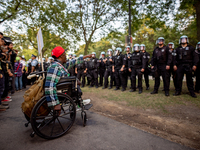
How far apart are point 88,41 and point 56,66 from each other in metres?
12.3

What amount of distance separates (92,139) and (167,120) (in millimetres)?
2074

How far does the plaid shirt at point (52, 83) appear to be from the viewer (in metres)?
2.52

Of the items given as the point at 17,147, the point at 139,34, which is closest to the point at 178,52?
the point at 17,147

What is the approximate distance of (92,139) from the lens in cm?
260

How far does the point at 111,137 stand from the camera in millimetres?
2641

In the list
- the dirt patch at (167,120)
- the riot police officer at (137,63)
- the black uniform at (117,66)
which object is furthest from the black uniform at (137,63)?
the dirt patch at (167,120)

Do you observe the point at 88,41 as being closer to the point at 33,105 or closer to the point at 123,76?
the point at 123,76

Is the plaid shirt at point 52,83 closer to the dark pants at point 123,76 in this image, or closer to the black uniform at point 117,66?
the dark pants at point 123,76

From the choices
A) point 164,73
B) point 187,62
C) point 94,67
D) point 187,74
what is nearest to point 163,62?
point 164,73

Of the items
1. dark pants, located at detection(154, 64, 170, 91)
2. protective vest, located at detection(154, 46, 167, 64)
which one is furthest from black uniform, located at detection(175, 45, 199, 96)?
protective vest, located at detection(154, 46, 167, 64)

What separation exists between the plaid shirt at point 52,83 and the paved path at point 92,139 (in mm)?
784

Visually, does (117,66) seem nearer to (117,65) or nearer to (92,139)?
(117,65)

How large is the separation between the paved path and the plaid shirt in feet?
2.57

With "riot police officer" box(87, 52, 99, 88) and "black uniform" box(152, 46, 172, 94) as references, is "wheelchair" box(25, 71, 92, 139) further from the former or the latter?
"riot police officer" box(87, 52, 99, 88)
